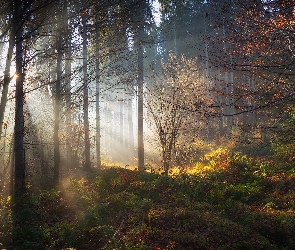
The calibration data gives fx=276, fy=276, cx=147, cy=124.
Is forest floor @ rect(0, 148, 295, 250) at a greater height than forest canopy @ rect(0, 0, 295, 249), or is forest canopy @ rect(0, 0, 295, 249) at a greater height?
forest canopy @ rect(0, 0, 295, 249)

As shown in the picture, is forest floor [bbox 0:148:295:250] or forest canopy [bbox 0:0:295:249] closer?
forest floor [bbox 0:148:295:250]

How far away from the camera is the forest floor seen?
7.39 m

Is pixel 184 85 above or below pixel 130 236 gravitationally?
above

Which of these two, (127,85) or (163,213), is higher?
(127,85)

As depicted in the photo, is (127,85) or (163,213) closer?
(163,213)

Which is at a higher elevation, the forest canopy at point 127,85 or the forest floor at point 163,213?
the forest canopy at point 127,85

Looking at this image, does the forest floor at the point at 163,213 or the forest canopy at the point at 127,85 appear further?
the forest canopy at the point at 127,85

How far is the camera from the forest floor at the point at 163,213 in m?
7.39

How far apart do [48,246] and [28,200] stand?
119 inches

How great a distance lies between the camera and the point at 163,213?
29.1ft

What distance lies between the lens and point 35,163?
627 inches

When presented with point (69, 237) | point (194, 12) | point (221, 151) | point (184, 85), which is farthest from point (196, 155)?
point (194, 12)

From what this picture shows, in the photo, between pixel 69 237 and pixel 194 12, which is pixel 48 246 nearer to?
pixel 69 237

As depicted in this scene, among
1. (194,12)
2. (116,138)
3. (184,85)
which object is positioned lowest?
(116,138)
